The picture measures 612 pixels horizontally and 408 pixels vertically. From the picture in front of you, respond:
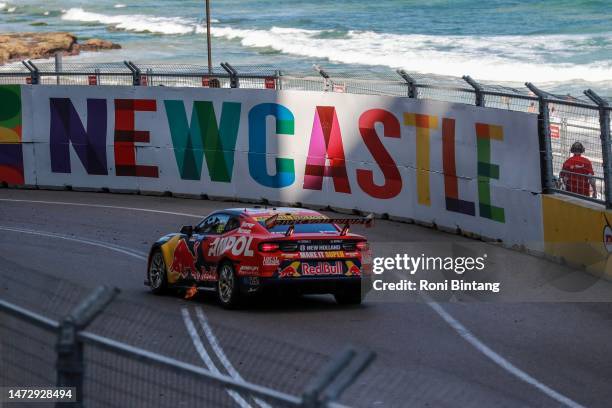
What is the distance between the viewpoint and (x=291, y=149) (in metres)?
27.7

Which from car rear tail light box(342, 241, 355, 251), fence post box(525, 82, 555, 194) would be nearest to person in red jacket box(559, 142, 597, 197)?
fence post box(525, 82, 555, 194)

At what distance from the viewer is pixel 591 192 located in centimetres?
1947

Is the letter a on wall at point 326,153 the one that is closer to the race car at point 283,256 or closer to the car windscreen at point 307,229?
the race car at point 283,256

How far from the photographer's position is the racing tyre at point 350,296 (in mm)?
16625

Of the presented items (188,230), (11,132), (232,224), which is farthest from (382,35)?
(232,224)

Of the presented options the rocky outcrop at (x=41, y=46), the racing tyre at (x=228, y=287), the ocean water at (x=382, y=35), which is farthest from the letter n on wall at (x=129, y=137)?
the rocky outcrop at (x=41, y=46)

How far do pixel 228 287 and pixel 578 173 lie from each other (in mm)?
6370

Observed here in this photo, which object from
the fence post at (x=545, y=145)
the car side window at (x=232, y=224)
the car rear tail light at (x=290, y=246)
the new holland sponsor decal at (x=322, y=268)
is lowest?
the new holland sponsor decal at (x=322, y=268)

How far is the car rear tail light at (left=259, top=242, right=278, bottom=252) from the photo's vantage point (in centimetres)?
1602

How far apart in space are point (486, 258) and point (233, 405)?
12.5 m

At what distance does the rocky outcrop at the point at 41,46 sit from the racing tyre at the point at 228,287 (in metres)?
56.3

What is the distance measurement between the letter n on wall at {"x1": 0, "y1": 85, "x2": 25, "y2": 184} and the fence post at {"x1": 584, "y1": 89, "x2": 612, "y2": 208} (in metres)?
16.8

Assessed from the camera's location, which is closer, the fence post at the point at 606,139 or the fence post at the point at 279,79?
the fence post at the point at 606,139

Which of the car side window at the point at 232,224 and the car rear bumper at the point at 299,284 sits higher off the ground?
the car side window at the point at 232,224
